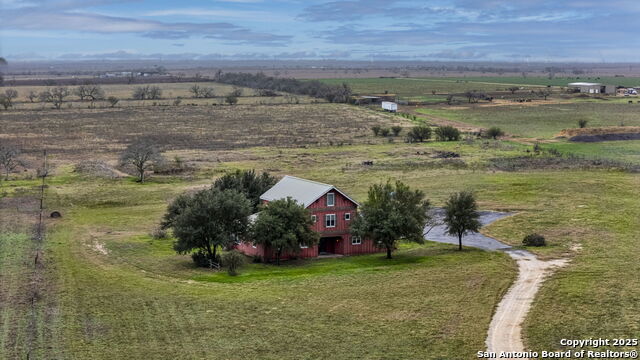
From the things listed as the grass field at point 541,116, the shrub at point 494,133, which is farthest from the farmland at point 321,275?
the grass field at point 541,116

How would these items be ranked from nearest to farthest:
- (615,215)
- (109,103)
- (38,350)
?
(38,350) → (615,215) → (109,103)

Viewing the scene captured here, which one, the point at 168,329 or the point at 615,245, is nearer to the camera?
the point at 168,329

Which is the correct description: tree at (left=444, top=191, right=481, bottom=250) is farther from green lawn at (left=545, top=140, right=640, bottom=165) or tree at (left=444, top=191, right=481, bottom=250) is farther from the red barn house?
green lawn at (left=545, top=140, right=640, bottom=165)

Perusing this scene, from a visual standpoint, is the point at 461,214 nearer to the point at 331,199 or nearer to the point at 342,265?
the point at 331,199

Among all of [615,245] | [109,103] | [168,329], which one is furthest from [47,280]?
[109,103]

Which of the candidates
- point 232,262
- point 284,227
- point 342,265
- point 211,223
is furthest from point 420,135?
point 232,262

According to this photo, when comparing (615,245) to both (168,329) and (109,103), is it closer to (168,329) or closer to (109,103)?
(168,329)

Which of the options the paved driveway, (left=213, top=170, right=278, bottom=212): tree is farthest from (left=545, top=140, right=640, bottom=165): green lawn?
(left=213, top=170, right=278, bottom=212): tree
